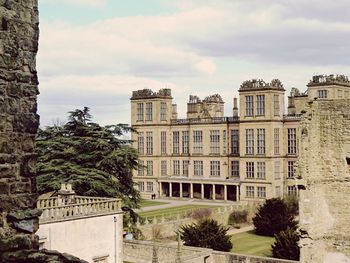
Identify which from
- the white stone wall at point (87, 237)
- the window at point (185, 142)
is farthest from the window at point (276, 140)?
the white stone wall at point (87, 237)

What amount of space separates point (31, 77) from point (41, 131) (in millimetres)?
25891

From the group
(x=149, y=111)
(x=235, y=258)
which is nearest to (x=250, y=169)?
(x=149, y=111)

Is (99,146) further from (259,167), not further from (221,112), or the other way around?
(221,112)

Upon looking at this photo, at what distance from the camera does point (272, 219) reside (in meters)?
33.4

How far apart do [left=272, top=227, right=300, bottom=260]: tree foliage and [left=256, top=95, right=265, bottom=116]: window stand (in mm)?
22994

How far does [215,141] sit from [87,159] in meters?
24.7

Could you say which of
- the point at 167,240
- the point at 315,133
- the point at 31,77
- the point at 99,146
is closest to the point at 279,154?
the point at 167,240

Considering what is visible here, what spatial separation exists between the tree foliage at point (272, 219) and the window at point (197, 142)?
61.8 ft

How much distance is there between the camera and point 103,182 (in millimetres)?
26984

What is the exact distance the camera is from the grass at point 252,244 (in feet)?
91.8

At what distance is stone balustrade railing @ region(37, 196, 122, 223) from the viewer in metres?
17.2

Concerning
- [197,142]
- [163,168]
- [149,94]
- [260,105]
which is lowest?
[163,168]

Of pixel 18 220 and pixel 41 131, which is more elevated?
pixel 41 131

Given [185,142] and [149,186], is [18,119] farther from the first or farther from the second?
[149,186]
